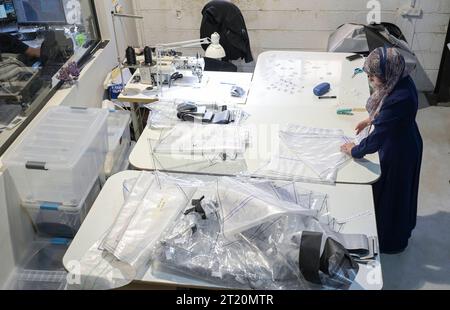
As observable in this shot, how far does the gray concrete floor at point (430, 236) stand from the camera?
2.77m

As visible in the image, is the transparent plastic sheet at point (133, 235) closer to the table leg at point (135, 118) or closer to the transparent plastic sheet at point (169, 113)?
the transparent plastic sheet at point (169, 113)

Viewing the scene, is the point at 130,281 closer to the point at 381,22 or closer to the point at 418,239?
the point at 418,239

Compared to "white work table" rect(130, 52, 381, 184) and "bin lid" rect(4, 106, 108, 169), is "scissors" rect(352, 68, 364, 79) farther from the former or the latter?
"bin lid" rect(4, 106, 108, 169)

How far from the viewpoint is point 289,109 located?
2.96 meters

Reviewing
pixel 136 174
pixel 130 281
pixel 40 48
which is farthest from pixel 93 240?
pixel 40 48

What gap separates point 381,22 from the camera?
4312 mm

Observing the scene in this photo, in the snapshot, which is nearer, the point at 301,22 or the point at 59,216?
the point at 59,216

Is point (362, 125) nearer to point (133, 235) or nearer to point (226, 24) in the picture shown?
point (133, 235)

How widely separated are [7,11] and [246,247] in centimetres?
213

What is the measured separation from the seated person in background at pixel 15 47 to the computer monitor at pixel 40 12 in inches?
6.5

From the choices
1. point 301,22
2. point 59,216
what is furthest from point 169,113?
point 301,22

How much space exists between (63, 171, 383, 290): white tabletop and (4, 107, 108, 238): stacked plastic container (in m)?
0.25

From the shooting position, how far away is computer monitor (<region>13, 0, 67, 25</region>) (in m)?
3.02

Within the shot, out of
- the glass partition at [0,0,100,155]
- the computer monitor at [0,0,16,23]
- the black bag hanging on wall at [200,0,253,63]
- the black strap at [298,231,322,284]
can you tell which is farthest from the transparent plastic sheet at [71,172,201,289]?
the black bag hanging on wall at [200,0,253,63]
